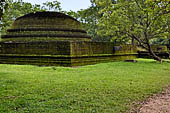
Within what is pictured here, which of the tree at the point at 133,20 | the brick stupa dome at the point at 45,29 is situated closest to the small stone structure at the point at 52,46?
the brick stupa dome at the point at 45,29

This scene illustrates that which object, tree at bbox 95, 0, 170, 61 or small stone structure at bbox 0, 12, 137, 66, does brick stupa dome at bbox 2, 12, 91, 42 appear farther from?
tree at bbox 95, 0, 170, 61

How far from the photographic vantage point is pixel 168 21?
46.2ft

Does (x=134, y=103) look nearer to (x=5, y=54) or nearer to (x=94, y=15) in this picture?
(x=5, y=54)

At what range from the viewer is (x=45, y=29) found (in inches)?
587

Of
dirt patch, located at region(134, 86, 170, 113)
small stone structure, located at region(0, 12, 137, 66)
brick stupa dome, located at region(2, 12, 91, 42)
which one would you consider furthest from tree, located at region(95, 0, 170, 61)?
dirt patch, located at region(134, 86, 170, 113)

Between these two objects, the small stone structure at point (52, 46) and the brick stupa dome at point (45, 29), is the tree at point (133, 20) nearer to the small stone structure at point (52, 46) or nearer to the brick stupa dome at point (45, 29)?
the small stone structure at point (52, 46)

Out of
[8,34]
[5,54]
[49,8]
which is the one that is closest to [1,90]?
[5,54]

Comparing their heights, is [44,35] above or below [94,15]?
below

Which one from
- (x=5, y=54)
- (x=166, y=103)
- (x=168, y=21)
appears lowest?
(x=166, y=103)

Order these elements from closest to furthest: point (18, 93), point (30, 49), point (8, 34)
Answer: point (18, 93)
point (30, 49)
point (8, 34)

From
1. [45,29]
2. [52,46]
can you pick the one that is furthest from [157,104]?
[45,29]

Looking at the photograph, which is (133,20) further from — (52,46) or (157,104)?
(157,104)

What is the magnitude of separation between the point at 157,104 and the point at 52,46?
27.7ft

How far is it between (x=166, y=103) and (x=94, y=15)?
28.9 m
